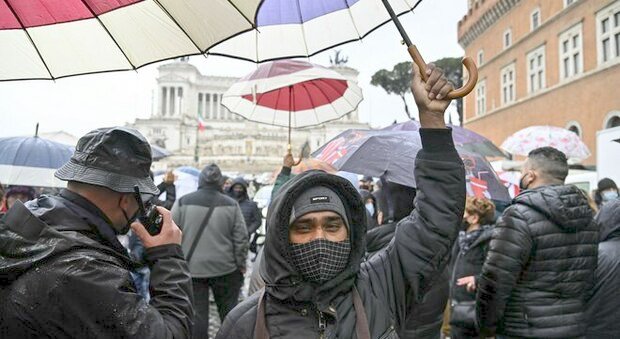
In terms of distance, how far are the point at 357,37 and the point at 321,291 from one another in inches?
44.9

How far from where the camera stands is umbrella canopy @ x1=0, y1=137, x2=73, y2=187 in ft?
15.8

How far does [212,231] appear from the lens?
446cm

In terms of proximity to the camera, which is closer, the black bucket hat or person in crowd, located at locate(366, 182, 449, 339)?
the black bucket hat

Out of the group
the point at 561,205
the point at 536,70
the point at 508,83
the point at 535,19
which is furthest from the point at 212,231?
the point at 508,83

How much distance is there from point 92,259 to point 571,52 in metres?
21.4

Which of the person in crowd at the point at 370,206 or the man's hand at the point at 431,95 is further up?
the man's hand at the point at 431,95

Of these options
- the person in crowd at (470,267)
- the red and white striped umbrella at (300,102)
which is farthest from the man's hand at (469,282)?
the red and white striped umbrella at (300,102)

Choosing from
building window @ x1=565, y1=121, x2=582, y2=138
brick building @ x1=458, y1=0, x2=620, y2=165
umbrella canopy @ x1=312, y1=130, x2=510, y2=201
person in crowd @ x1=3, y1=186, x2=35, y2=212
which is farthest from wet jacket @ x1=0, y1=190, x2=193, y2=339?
building window @ x1=565, y1=121, x2=582, y2=138

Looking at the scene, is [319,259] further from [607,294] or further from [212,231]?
[212,231]

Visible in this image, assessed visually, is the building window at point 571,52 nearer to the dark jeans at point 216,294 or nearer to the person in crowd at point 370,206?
the person in crowd at point 370,206

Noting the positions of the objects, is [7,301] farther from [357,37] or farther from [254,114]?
[254,114]

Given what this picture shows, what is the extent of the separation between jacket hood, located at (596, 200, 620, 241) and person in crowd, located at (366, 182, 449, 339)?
1.07 m

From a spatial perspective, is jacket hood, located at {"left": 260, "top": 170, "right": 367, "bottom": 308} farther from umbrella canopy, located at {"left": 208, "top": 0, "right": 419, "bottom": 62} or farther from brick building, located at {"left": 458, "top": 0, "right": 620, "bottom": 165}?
brick building, located at {"left": 458, "top": 0, "right": 620, "bottom": 165}

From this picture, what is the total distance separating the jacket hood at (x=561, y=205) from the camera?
2602 millimetres
